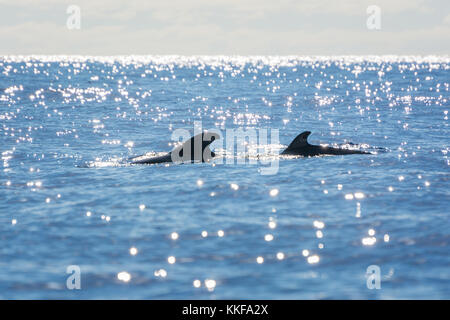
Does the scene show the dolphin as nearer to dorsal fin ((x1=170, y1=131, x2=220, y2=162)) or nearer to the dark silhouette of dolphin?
dorsal fin ((x1=170, y1=131, x2=220, y2=162))

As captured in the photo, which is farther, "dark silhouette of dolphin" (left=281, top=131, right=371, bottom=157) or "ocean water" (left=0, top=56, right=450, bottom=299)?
"dark silhouette of dolphin" (left=281, top=131, right=371, bottom=157)

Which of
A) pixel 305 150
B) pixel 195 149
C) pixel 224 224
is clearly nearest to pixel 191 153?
pixel 195 149

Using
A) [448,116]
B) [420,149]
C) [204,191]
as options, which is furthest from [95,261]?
[448,116]

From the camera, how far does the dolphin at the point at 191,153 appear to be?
74.4 feet

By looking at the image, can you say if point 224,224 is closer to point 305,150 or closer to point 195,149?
point 195,149

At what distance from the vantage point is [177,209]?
49.2ft

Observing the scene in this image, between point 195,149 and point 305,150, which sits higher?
point 195,149

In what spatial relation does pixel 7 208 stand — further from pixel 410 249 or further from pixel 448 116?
pixel 448 116

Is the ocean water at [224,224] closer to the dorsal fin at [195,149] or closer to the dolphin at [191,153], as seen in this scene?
the dolphin at [191,153]

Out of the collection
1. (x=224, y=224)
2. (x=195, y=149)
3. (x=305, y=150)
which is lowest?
(x=224, y=224)

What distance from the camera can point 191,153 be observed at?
2338 centimetres

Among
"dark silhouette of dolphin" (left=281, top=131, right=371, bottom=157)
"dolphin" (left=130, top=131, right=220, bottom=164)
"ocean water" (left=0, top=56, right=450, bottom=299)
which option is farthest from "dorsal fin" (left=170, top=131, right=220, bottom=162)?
"dark silhouette of dolphin" (left=281, top=131, right=371, bottom=157)

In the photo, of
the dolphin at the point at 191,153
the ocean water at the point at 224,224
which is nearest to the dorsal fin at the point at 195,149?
the dolphin at the point at 191,153

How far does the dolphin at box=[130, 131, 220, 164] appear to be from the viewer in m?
22.7
